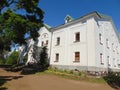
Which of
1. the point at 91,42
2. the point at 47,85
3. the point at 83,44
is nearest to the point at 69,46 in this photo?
the point at 83,44

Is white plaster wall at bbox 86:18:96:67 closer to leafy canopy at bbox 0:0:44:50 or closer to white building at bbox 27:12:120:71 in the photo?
white building at bbox 27:12:120:71

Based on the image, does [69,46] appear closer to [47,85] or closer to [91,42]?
[91,42]

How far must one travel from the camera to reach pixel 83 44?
2311cm

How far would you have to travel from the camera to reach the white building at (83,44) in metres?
22.0

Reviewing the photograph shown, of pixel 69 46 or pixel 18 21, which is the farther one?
pixel 69 46

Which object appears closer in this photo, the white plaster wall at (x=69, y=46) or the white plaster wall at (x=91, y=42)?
the white plaster wall at (x=91, y=42)

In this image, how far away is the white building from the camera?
72.2 ft

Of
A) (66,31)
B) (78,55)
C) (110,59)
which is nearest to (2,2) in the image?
(66,31)

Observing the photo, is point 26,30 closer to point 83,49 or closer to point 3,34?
point 3,34

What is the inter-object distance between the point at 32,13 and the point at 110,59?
53.8 ft

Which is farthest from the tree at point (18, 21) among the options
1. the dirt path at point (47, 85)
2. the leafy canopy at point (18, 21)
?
the dirt path at point (47, 85)

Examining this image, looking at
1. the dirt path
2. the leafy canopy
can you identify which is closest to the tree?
the leafy canopy

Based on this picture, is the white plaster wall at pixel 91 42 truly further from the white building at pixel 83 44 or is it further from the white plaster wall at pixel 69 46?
the white plaster wall at pixel 69 46

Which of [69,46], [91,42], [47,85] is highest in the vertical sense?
[91,42]
